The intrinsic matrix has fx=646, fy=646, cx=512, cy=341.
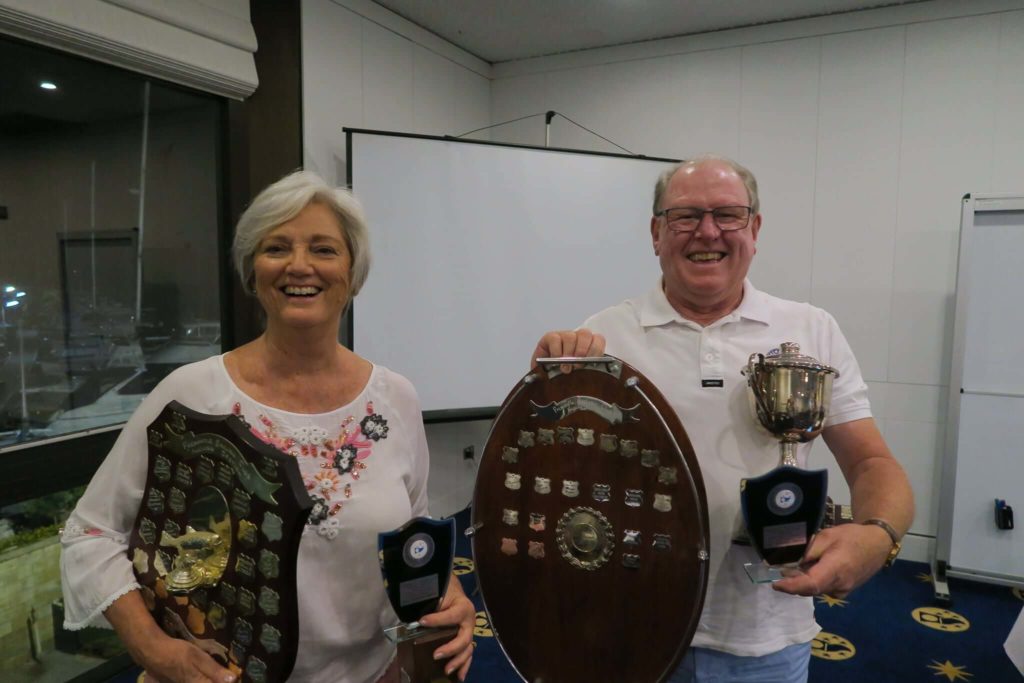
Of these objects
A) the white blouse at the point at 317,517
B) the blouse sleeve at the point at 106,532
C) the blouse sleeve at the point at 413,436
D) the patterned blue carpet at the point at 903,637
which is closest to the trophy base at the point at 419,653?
the white blouse at the point at 317,517

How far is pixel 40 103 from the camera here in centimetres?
218

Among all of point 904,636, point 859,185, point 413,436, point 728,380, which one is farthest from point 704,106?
point 413,436

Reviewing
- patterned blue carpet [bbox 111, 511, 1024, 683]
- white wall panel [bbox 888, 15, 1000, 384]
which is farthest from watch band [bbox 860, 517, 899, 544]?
white wall panel [bbox 888, 15, 1000, 384]

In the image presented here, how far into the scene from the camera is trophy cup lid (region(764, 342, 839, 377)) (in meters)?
1.01

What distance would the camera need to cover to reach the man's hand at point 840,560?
0.89 m

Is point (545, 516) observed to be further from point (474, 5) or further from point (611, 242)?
point (474, 5)

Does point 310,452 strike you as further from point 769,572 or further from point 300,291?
point 769,572

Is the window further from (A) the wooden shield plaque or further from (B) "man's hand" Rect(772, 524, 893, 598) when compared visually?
(B) "man's hand" Rect(772, 524, 893, 598)

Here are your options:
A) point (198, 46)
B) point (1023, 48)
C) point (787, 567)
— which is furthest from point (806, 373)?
point (1023, 48)

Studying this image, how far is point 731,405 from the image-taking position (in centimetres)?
112

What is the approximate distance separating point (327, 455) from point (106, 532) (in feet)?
1.13

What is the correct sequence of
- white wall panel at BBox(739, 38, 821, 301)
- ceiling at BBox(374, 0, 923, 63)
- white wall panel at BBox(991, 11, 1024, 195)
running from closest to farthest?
white wall panel at BBox(991, 11, 1024, 195), ceiling at BBox(374, 0, 923, 63), white wall panel at BBox(739, 38, 821, 301)

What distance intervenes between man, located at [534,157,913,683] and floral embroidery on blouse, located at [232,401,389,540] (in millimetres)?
353

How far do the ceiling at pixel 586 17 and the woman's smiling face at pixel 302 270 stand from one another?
2649 millimetres
